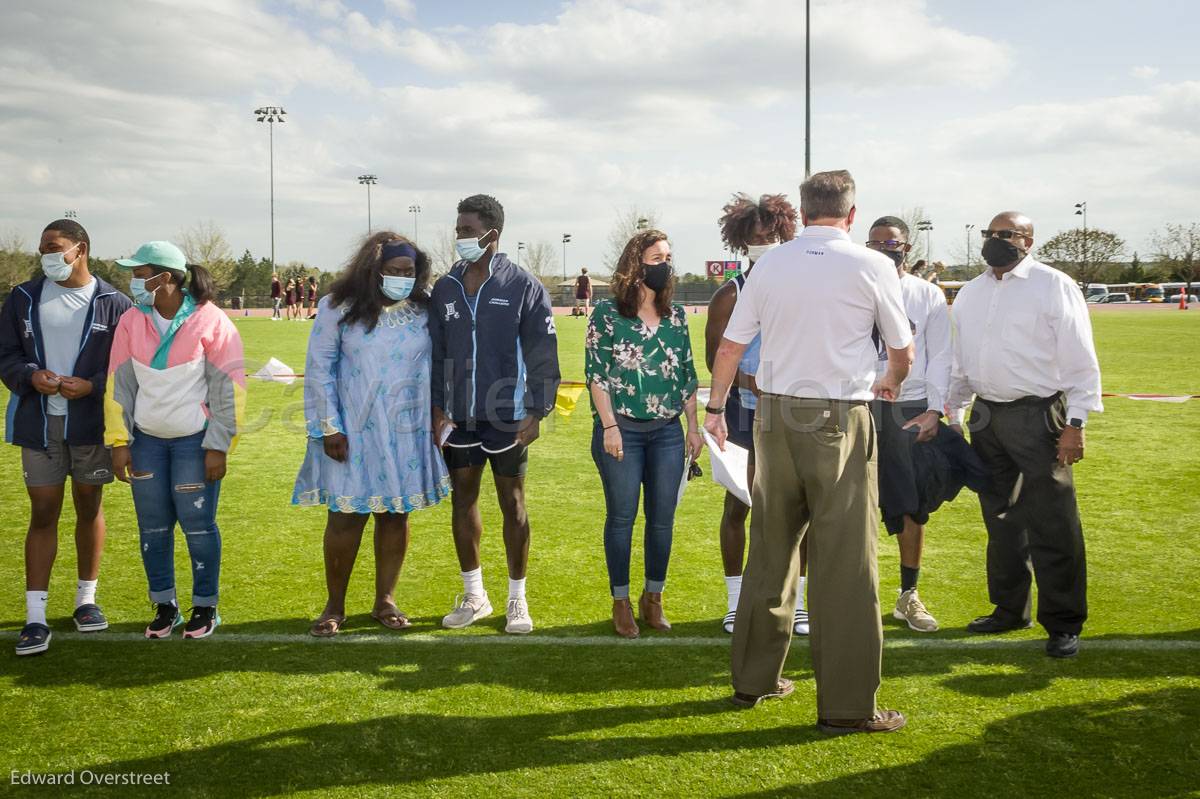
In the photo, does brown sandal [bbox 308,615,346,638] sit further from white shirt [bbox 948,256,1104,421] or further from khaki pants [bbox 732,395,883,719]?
white shirt [bbox 948,256,1104,421]

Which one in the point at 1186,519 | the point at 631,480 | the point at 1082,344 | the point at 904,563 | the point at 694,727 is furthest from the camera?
the point at 1186,519

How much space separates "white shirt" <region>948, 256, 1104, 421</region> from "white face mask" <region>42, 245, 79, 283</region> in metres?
4.31

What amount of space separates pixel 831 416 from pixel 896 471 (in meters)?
1.40

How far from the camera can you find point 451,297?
15.8 feet

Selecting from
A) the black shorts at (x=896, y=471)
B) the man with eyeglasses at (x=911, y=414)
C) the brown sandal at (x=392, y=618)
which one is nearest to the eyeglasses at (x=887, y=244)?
the man with eyeglasses at (x=911, y=414)

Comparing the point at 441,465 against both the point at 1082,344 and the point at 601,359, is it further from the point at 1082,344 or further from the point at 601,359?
the point at 1082,344

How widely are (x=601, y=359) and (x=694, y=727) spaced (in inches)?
70.5

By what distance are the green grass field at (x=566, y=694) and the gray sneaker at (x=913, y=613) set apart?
0.08 meters

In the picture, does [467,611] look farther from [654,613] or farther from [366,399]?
[366,399]

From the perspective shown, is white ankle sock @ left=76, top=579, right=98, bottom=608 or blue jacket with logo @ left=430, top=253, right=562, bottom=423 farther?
white ankle sock @ left=76, top=579, right=98, bottom=608

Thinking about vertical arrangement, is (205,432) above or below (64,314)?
below

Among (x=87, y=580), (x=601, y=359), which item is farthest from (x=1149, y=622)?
(x=87, y=580)

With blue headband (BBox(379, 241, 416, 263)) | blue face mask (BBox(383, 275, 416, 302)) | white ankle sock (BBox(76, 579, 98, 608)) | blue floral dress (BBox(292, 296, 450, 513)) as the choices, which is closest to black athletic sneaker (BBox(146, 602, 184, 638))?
white ankle sock (BBox(76, 579, 98, 608))

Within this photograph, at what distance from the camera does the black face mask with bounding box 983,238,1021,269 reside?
462 cm
